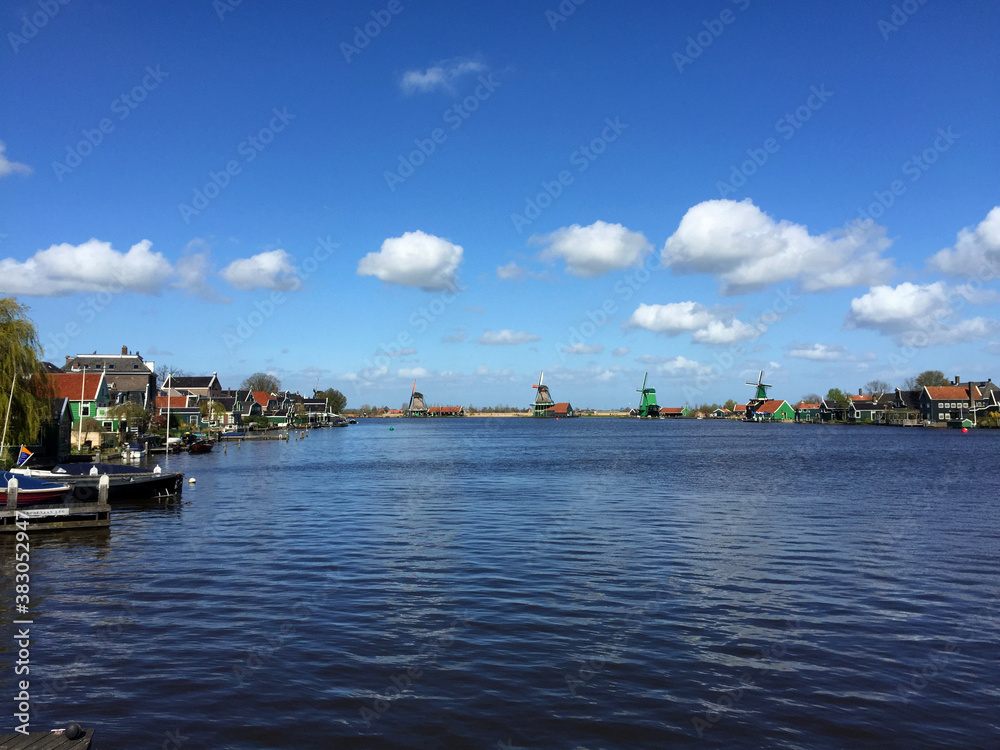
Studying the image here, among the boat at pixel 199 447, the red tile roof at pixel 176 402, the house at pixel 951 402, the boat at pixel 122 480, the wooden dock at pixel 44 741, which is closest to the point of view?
the wooden dock at pixel 44 741

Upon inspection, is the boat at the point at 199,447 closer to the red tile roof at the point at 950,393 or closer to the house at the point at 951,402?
the house at the point at 951,402

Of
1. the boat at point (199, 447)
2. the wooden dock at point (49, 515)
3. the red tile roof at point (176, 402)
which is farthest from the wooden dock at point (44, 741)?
the red tile roof at point (176, 402)

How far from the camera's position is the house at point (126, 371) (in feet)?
361

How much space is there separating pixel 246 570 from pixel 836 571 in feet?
57.3

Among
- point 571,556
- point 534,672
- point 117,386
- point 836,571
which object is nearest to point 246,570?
point 571,556

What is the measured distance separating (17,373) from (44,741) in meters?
39.9

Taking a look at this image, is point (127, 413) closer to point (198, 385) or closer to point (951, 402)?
point (198, 385)

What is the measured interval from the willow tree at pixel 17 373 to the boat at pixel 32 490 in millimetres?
→ 11638

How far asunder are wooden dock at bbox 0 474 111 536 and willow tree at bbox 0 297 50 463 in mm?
13588

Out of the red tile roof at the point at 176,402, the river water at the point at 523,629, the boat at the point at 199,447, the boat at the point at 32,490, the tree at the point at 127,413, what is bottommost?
the river water at the point at 523,629

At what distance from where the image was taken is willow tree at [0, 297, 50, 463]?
129 feet

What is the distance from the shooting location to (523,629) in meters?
14.8

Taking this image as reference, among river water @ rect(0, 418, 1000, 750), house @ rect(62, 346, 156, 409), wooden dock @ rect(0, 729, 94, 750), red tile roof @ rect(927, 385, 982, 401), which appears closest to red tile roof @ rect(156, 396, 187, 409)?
house @ rect(62, 346, 156, 409)

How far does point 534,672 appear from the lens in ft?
40.9
